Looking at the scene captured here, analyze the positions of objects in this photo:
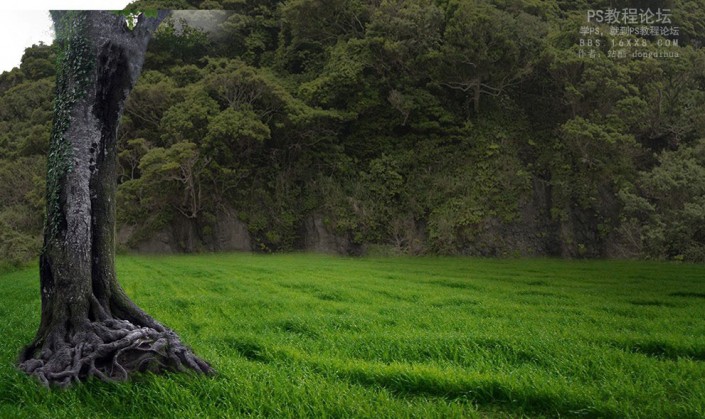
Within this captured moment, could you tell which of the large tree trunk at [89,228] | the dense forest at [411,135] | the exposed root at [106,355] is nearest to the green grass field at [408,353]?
the exposed root at [106,355]

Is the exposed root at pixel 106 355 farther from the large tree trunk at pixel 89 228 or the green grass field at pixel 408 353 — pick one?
the green grass field at pixel 408 353

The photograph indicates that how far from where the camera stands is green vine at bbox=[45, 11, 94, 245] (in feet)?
17.1

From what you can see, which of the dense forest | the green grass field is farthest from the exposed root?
the dense forest

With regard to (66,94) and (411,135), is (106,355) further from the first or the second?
(411,135)

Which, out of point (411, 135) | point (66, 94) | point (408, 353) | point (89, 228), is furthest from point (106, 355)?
point (411, 135)

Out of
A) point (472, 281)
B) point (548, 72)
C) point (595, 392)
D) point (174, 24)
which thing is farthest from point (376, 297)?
point (174, 24)

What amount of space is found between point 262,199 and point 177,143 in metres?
5.39

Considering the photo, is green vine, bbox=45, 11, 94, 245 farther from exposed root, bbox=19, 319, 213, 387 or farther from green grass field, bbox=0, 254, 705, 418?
green grass field, bbox=0, 254, 705, 418

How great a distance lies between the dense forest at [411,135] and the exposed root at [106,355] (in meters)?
18.6

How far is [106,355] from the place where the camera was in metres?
4.85

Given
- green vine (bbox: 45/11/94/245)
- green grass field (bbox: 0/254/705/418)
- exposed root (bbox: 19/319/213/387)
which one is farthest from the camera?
green vine (bbox: 45/11/94/245)

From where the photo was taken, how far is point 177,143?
24172 millimetres

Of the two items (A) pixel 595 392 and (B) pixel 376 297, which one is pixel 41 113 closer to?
(B) pixel 376 297

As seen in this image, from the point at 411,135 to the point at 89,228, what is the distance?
2387 centimetres
